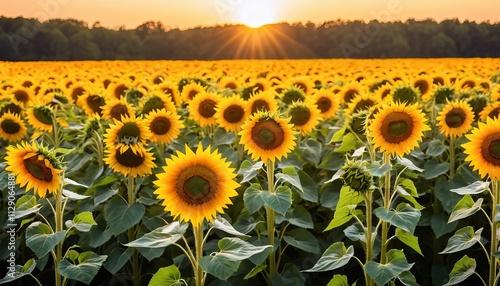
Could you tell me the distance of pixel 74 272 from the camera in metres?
3.71

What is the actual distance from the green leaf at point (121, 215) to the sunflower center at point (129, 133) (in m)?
0.43

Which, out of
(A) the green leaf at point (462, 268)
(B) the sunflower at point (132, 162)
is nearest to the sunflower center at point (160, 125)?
(B) the sunflower at point (132, 162)

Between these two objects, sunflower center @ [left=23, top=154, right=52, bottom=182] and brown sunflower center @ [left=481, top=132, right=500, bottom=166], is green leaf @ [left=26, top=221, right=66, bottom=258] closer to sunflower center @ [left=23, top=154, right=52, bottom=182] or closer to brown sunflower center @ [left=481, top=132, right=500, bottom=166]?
sunflower center @ [left=23, top=154, right=52, bottom=182]

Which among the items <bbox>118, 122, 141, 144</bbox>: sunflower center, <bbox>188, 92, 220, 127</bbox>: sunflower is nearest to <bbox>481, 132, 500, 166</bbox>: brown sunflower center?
<bbox>118, 122, 141, 144</bbox>: sunflower center

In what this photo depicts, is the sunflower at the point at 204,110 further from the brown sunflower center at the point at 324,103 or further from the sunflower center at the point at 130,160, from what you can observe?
the sunflower center at the point at 130,160

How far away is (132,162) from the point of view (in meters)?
4.53

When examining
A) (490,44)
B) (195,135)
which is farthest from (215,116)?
(490,44)

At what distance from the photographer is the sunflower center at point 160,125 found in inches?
209

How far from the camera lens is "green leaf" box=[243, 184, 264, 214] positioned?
389 cm

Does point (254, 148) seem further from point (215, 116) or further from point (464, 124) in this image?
point (464, 124)

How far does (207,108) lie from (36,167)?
8.28 feet

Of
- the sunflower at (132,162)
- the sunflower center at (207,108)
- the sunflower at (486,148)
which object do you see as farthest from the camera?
the sunflower center at (207,108)

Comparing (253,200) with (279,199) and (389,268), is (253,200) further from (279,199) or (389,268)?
(389,268)

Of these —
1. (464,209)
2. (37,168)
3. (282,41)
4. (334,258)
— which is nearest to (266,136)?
(334,258)
